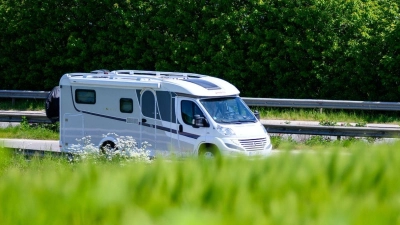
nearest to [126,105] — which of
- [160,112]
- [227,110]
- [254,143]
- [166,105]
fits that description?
[160,112]

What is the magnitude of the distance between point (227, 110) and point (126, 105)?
2.31m

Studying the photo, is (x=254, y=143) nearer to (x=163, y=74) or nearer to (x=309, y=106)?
(x=163, y=74)

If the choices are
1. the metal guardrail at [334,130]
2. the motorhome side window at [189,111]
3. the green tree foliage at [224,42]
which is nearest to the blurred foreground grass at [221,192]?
the motorhome side window at [189,111]

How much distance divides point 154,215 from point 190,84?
44.3ft

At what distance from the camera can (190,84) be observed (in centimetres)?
1616

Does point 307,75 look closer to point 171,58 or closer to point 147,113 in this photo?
point 171,58

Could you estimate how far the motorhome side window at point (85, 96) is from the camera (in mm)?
17188

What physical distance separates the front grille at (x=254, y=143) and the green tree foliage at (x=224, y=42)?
929cm

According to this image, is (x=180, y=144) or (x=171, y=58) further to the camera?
(x=171, y=58)

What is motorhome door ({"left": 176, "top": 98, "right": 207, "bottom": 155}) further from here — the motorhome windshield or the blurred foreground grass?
the blurred foreground grass

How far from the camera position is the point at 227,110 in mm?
16391

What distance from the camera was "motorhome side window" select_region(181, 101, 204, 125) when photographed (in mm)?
16047

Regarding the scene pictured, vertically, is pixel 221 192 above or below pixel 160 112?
above

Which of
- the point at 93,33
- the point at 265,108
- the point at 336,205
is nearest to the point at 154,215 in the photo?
the point at 336,205
